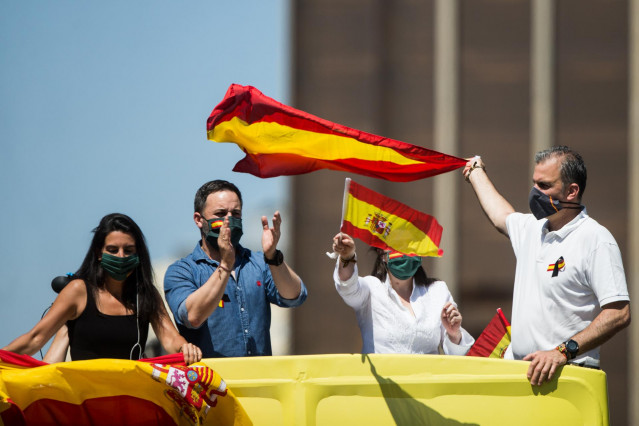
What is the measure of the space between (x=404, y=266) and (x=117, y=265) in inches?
70.7

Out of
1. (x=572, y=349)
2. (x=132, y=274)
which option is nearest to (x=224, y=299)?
(x=132, y=274)

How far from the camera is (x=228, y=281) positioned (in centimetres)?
556

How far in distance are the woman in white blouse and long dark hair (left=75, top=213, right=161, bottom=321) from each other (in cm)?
111

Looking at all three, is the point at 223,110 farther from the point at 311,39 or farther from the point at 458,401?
the point at 311,39

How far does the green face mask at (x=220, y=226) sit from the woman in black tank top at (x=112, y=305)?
423 millimetres

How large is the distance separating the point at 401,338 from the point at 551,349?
1.05 meters

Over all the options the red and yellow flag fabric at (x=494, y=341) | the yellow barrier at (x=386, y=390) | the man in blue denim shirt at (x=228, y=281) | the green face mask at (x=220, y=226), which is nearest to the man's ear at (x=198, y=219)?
the man in blue denim shirt at (x=228, y=281)

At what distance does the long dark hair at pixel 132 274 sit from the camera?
520 cm

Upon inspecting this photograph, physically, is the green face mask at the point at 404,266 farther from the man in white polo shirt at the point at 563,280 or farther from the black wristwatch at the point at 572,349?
the black wristwatch at the point at 572,349

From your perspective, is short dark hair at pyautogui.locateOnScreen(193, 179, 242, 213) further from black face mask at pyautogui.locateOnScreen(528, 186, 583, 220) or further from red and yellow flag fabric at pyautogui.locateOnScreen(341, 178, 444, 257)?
black face mask at pyautogui.locateOnScreen(528, 186, 583, 220)

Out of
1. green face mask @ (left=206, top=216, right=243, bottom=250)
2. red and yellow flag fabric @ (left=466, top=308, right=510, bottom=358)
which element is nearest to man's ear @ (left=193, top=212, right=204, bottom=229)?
green face mask @ (left=206, top=216, right=243, bottom=250)

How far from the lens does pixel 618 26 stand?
13.3 m

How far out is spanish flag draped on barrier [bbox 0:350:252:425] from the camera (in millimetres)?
4477

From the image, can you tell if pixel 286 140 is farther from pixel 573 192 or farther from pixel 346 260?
pixel 573 192
